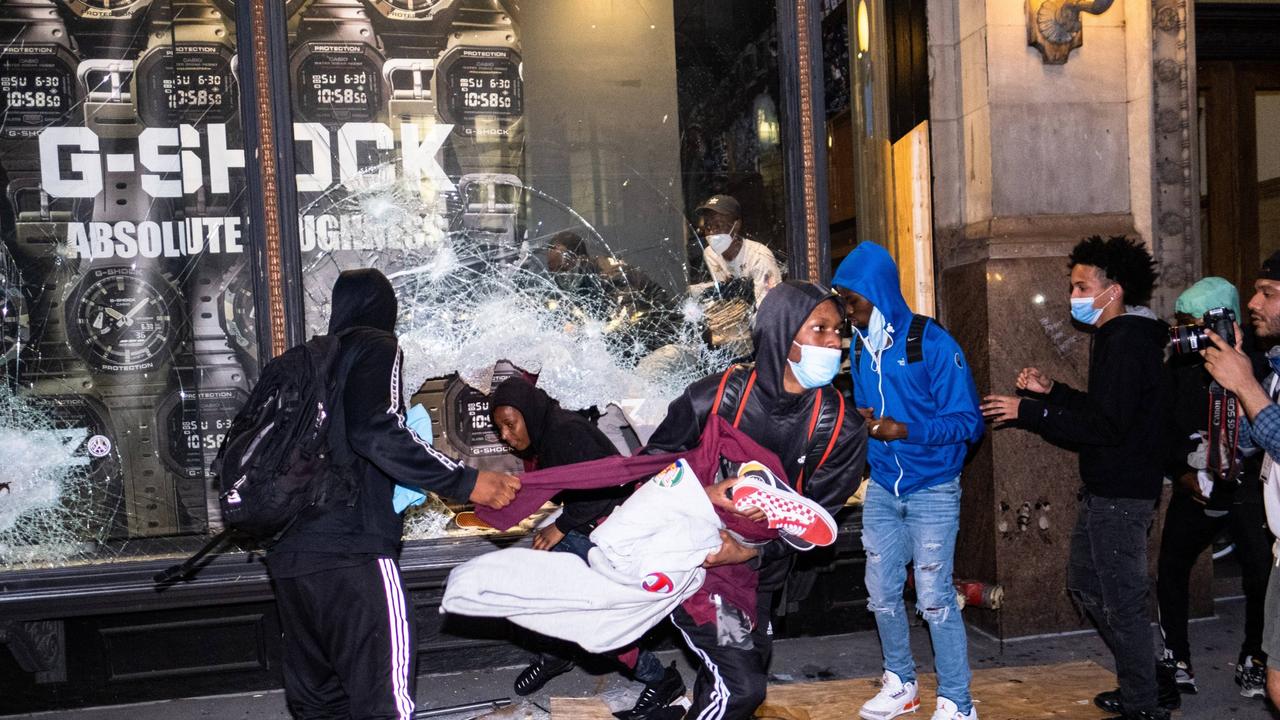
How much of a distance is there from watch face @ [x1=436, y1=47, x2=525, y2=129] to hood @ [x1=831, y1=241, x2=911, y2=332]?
2589mm

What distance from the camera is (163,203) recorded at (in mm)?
5828

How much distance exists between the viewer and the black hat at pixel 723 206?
252 inches

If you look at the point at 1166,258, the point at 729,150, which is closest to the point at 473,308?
the point at 729,150

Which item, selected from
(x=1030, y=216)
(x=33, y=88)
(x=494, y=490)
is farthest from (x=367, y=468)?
(x=1030, y=216)

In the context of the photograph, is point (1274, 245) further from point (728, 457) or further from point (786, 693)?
point (728, 457)

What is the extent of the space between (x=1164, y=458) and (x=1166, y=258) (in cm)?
224

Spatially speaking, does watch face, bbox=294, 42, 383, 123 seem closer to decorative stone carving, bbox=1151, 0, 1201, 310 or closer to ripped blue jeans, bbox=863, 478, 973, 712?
ripped blue jeans, bbox=863, 478, 973, 712

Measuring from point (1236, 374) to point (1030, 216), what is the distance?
276cm

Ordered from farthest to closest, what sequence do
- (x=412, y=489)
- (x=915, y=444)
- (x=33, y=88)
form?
1. (x=33, y=88)
2. (x=915, y=444)
3. (x=412, y=489)

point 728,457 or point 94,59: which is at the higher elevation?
point 94,59

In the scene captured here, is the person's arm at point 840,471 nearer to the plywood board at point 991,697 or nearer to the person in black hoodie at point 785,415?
the person in black hoodie at point 785,415

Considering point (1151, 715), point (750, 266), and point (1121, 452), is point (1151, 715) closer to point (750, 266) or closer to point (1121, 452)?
point (1121, 452)

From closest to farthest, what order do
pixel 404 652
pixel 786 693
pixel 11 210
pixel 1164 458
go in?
pixel 404 652
pixel 1164 458
pixel 786 693
pixel 11 210

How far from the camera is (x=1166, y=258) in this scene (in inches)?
246
